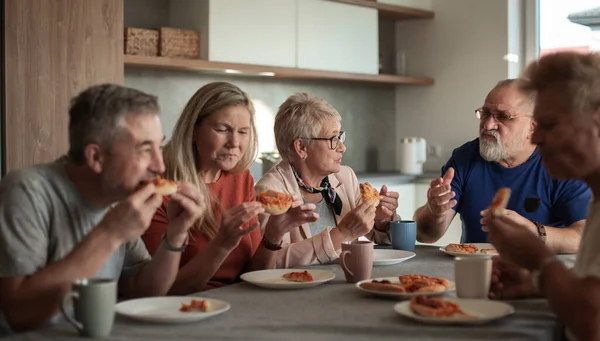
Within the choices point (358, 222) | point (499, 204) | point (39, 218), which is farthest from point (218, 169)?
point (499, 204)

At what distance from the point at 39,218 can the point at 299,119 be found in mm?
1421

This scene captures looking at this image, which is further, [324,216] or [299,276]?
[324,216]

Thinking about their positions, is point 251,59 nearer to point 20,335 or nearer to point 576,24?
point 576,24

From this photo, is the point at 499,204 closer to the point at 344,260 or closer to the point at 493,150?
the point at 344,260

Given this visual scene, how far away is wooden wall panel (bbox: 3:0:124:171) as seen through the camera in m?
3.43

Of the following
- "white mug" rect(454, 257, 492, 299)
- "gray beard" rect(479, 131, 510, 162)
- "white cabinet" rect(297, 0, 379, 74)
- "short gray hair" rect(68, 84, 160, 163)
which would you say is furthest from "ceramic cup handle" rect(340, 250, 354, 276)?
"white cabinet" rect(297, 0, 379, 74)

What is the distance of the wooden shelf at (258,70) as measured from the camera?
4.21 metres

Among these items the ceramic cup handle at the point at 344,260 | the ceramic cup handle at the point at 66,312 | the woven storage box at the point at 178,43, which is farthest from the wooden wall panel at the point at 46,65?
the ceramic cup handle at the point at 66,312

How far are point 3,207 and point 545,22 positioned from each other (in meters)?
4.55

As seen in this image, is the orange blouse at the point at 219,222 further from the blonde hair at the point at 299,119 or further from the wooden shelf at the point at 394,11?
the wooden shelf at the point at 394,11

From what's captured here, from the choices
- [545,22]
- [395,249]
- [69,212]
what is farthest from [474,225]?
[545,22]

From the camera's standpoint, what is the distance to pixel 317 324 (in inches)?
64.5

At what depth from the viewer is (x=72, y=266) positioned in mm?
1610

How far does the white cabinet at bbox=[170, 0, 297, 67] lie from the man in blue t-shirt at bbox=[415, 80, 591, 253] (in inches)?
68.0
